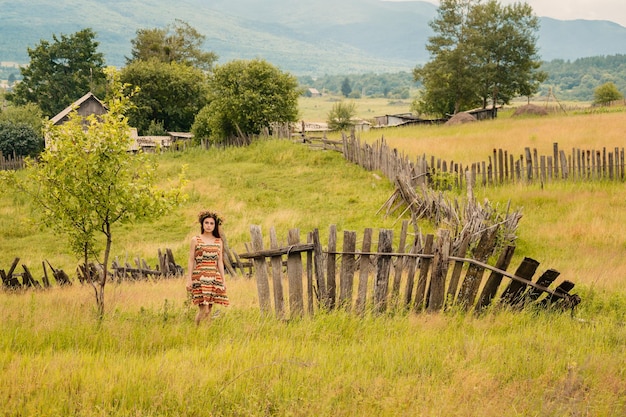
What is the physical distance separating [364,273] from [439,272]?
949 mm

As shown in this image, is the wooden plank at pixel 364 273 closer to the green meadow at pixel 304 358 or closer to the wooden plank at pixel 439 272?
the green meadow at pixel 304 358

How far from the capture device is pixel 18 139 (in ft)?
124

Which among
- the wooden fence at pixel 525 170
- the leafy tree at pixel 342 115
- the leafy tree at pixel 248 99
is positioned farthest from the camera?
the leafy tree at pixel 342 115

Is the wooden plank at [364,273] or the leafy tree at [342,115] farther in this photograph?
the leafy tree at [342,115]

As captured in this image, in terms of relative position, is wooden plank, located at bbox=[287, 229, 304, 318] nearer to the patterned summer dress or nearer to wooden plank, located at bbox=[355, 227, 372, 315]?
wooden plank, located at bbox=[355, 227, 372, 315]

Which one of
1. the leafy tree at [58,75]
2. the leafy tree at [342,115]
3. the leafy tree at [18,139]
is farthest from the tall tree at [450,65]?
the leafy tree at [18,139]

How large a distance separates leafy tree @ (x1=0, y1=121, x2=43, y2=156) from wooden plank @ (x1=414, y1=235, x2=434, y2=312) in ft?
115

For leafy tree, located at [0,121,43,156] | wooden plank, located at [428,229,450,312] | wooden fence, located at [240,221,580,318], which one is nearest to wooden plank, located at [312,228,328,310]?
wooden fence, located at [240,221,580,318]

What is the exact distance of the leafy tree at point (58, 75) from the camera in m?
55.8

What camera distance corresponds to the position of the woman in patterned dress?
7242 mm

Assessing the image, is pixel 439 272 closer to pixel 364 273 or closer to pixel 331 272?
pixel 364 273

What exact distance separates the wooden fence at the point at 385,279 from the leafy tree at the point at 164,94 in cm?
4305

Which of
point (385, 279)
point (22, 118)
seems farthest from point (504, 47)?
point (385, 279)

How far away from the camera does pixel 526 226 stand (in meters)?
14.6
